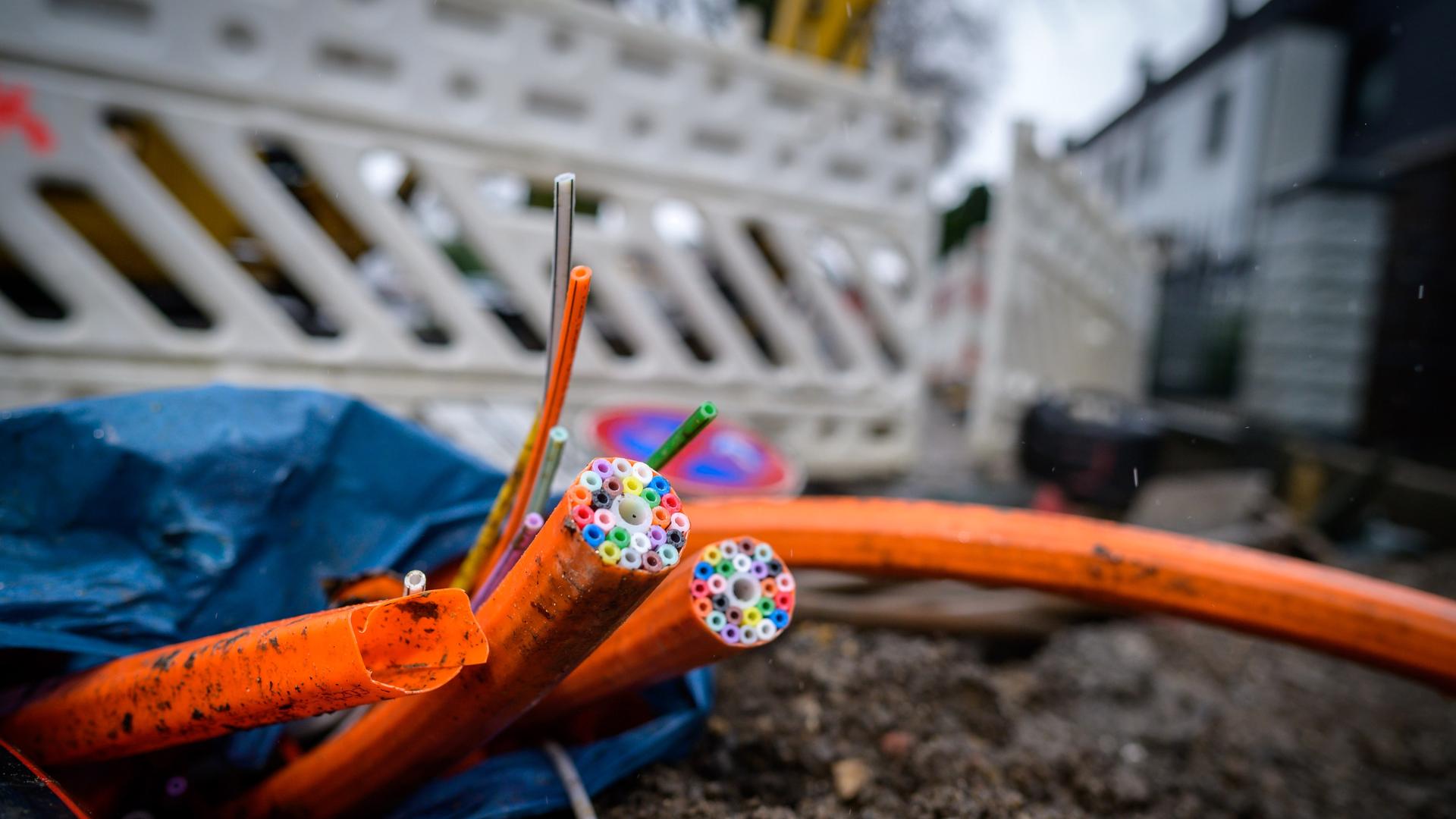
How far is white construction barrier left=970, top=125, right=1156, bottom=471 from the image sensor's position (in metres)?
4.01

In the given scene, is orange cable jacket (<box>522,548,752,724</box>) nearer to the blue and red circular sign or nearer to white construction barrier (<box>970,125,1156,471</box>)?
the blue and red circular sign

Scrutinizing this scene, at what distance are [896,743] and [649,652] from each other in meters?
0.67

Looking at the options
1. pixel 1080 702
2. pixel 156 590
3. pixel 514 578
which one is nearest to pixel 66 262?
pixel 156 590

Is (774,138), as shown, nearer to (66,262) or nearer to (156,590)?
(66,262)

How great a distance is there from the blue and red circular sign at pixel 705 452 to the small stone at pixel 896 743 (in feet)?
2.93

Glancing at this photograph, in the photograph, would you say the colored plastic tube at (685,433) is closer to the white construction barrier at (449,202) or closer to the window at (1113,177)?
the white construction barrier at (449,202)

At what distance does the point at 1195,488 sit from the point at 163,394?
513 centimetres

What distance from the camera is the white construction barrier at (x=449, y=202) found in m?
2.10

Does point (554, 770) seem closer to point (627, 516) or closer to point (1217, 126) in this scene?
point (627, 516)

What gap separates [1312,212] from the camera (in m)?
5.11

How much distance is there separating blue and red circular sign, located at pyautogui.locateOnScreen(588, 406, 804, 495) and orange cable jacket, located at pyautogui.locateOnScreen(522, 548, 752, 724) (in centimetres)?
117

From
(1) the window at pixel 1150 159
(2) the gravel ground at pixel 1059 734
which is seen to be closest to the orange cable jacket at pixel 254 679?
(2) the gravel ground at pixel 1059 734

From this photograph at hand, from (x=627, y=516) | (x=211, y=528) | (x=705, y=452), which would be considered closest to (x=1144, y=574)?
(x=627, y=516)

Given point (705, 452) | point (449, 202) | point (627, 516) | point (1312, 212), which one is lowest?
point (705, 452)
